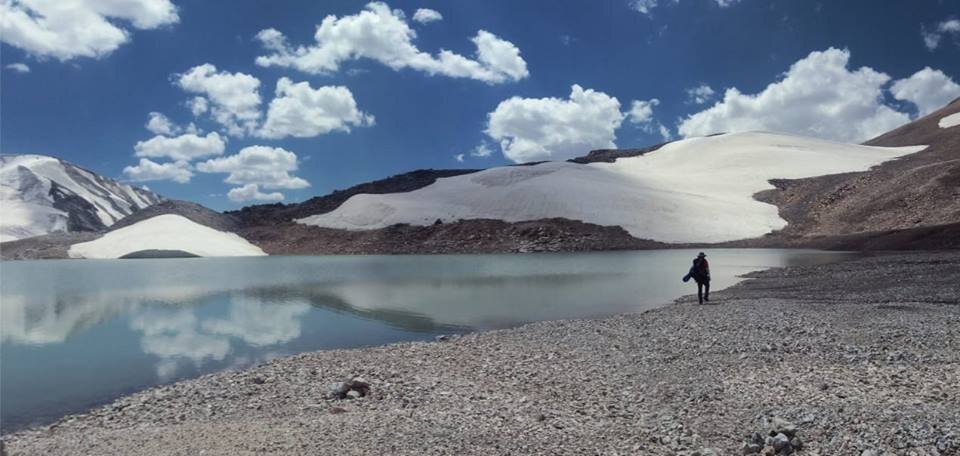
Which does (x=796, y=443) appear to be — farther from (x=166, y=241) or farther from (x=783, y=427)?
(x=166, y=241)

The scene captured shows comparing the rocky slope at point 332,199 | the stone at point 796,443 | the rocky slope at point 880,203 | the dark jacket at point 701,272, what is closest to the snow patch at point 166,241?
the rocky slope at point 332,199

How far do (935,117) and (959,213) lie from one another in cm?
8345

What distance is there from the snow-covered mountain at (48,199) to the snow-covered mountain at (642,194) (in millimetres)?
74423

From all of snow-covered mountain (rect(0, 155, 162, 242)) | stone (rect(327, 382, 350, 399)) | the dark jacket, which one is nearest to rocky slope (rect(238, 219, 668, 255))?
the dark jacket

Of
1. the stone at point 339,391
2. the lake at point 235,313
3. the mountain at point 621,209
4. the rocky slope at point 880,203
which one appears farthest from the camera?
the mountain at point 621,209

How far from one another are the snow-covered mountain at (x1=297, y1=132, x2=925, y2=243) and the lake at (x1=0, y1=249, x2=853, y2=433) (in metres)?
29.3

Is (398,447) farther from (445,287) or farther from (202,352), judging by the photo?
(445,287)

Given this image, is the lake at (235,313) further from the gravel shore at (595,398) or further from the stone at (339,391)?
the stone at (339,391)

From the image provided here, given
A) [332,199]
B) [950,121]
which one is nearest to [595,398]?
[332,199]

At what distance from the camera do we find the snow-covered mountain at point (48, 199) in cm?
12975

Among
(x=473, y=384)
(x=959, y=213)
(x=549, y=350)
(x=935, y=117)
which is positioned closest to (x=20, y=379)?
(x=473, y=384)

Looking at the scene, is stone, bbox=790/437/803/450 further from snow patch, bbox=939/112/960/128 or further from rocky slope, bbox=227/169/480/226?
snow patch, bbox=939/112/960/128

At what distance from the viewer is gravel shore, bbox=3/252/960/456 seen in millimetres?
7836

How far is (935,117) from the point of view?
11594cm
